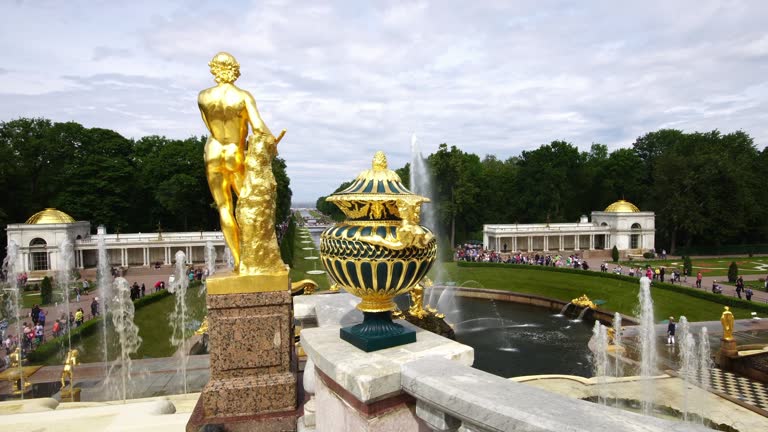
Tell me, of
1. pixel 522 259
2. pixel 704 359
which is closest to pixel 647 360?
pixel 704 359

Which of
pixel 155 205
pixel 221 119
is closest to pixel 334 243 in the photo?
pixel 221 119

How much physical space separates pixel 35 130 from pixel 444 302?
5117cm

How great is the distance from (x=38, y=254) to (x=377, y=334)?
155 feet

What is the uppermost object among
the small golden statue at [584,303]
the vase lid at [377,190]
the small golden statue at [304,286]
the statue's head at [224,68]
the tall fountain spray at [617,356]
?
the statue's head at [224,68]

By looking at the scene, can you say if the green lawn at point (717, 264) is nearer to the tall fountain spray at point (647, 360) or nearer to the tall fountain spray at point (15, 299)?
the tall fountain spray at point (647, 360)

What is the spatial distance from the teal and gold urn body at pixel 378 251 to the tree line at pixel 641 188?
5266 cm

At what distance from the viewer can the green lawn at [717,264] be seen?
39.4 metres

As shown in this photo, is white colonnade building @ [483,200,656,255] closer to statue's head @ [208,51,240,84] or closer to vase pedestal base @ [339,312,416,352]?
statue's head @ [208,51,240,84]

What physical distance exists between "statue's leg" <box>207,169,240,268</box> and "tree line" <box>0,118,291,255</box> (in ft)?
140

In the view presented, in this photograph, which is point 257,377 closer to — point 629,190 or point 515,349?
point 515,349

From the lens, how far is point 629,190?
6297 centimetres

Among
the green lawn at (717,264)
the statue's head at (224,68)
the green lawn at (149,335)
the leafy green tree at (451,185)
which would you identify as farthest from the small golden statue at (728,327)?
the leafy green tree at (451,185)

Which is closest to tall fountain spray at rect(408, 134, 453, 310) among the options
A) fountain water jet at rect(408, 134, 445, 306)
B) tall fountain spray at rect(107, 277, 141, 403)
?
fountain water jet at rect(408, 134, 445, 306)

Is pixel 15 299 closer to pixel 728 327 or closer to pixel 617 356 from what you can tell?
pixel 617 356
